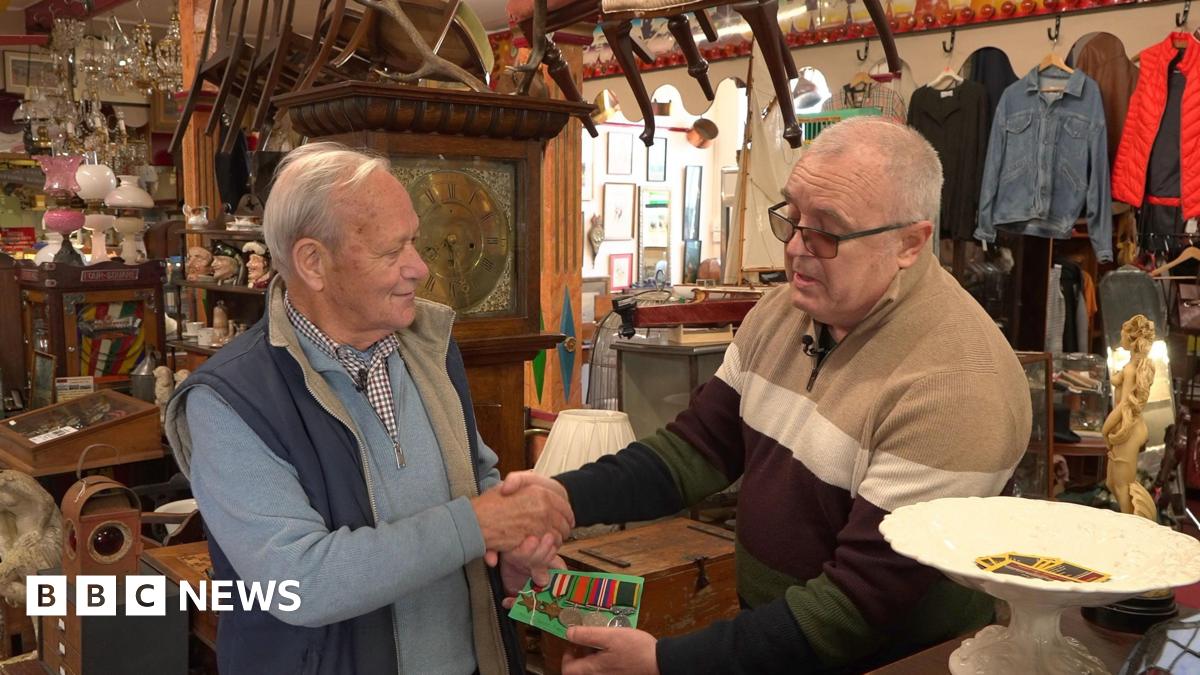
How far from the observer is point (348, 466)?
170 cm

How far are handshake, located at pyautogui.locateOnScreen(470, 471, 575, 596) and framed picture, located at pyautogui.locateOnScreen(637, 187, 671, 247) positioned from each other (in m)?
8.75

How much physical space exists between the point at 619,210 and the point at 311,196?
8805mm

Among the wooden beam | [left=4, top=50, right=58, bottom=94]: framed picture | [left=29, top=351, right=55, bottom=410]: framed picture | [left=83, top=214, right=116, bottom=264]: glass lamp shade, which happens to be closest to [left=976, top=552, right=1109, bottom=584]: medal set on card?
[left=29, top=351, right=55, bottom=410]: framed picture

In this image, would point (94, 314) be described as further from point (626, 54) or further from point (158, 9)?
point (158, 9)

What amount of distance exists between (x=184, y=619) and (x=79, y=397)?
2207 millimetres

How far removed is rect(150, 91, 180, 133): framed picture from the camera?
33.4 feet

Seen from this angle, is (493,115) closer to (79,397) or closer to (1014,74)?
(79,397)

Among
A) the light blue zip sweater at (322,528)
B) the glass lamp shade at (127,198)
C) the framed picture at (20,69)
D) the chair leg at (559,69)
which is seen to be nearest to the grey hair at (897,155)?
the light blue zip sweater at (322,528)

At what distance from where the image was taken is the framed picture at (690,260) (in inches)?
437

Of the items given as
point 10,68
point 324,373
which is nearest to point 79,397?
point 324,373

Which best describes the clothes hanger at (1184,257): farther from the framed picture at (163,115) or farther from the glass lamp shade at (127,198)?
the framed picture at (163,115)

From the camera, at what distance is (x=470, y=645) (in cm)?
188

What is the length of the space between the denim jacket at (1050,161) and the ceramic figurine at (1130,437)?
170 inches

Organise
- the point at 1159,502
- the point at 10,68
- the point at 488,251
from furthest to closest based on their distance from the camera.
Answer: the point at 10,68 → the point at 488,251 → the point at 1159,502
